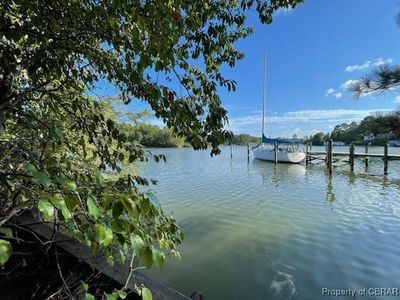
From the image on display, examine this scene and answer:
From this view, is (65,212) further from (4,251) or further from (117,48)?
(117,48)

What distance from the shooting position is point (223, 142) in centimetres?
229

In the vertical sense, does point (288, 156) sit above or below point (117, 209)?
below

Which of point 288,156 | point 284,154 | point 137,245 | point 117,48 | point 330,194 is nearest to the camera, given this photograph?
point 137,245

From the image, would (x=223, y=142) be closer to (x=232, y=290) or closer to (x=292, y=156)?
(x=232, y=290)

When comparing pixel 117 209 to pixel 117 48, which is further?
pixel 117 48

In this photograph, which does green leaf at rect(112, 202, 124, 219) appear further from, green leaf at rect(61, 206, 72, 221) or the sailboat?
the sailboat

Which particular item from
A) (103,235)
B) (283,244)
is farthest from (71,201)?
(283,244)

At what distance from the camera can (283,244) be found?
8.11 m

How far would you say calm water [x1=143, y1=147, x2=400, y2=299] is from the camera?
605cm

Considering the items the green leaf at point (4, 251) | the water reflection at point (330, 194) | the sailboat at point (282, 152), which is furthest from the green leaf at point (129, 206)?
the sailboat at point (282, 152)

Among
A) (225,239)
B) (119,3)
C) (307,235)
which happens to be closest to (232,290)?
(225,239)

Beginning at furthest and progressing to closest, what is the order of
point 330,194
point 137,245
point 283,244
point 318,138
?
point 318,138, point 330,194, point 283,244, point 137,245

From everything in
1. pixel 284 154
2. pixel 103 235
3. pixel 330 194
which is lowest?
pixel 330 194

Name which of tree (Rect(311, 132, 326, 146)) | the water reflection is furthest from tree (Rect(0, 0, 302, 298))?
tree (Rect(311, 132, 326, 146))
